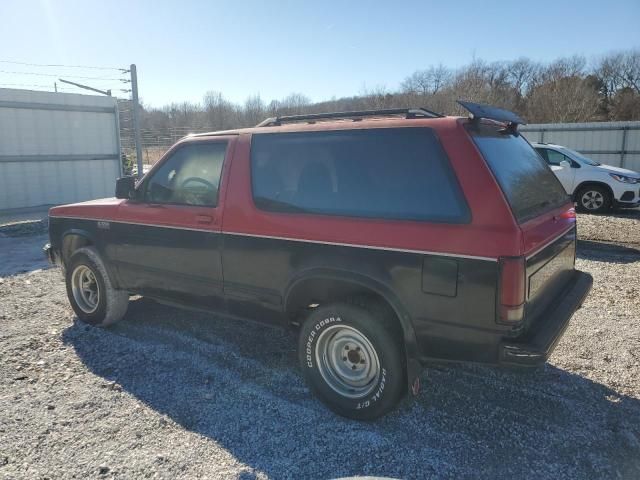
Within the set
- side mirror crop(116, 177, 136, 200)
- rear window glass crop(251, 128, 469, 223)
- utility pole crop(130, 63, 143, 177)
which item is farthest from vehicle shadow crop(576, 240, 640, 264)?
utility pole crop(130, 63, 143, 177)

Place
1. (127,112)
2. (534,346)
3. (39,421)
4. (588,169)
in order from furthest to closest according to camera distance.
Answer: (127,112) < (588,169) < (39,421) < (534,346)

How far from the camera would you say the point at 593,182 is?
12.3 metres

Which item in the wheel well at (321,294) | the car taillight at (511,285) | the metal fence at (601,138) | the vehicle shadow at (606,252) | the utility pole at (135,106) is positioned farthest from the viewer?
the metal fence at (601,138)

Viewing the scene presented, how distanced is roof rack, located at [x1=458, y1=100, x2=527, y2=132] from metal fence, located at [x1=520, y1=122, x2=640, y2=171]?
621 inches

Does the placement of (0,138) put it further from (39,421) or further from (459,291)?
(459,291)

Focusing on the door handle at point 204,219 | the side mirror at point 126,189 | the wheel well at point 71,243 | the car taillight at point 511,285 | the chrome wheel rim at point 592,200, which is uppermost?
the side mirror at point 126,189

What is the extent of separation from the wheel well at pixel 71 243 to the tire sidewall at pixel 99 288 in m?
0.15

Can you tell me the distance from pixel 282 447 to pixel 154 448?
78 centimetres

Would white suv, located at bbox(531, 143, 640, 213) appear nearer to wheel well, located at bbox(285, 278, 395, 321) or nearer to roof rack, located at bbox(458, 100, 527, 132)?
roof rack, located at bbox(458, 100, 527, 132)

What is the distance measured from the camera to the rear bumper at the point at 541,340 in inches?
107

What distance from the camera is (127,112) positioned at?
1692 centimetres

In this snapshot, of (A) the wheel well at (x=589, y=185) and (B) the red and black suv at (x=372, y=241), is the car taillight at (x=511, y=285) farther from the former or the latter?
(A) the wheel well at (x=589, y=185)

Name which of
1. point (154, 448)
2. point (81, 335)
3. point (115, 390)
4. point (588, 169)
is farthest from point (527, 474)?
point (588, 169)

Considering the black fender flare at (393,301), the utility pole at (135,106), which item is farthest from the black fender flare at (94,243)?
the utility pole at (135,106)
